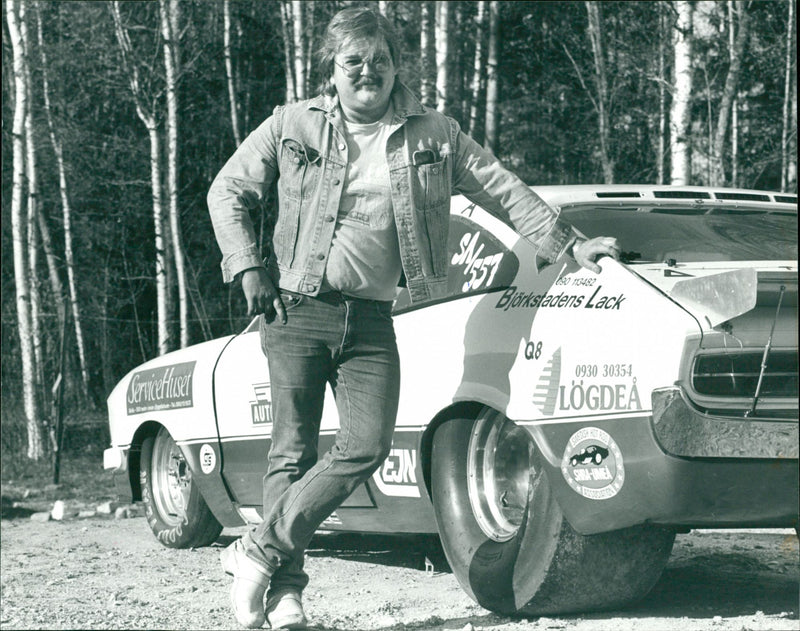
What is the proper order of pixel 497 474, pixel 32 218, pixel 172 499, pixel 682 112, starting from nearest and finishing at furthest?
pixel 497 474 → pixel 172 499 → pixel 682 112 → pixel 32 218

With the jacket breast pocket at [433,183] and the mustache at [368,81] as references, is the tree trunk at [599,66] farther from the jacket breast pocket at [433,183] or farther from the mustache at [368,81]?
the mustache at [368,81]

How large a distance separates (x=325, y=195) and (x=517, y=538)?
4.44 ft

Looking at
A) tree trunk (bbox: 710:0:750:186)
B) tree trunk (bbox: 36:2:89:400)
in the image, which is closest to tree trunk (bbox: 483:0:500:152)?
tree trunk (bbox: 36:2:89:400)

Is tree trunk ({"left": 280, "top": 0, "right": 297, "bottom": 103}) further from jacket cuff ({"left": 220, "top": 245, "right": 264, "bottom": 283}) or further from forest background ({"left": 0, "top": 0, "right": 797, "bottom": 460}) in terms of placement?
jacket cuff ({"left": 220, "top": 245, "right": 264, "bottom": 283})

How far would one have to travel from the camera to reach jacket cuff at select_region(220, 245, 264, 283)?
3.96m

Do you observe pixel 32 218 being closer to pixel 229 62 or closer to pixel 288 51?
pixel 288 51

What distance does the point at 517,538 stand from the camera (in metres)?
4.30

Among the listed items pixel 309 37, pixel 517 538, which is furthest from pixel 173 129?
pixel 517 538

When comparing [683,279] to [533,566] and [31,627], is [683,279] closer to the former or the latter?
[533,566]

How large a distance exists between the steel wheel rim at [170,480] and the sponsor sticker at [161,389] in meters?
0.21

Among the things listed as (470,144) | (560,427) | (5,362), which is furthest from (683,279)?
(5,362)

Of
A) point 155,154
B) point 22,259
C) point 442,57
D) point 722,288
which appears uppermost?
point 442,57

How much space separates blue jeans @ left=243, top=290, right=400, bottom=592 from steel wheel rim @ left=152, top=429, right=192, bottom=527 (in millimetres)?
2580

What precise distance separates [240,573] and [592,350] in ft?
4.43
